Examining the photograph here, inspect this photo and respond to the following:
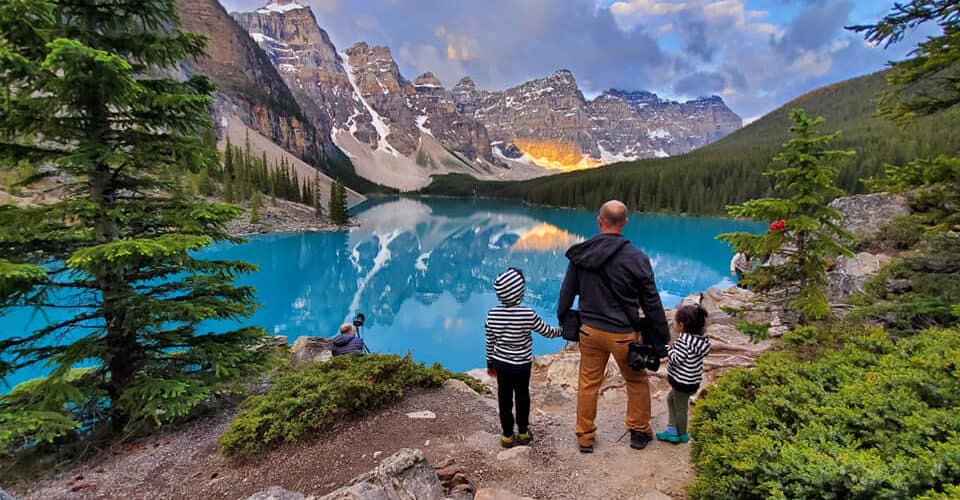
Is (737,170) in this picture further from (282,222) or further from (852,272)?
(852,272)

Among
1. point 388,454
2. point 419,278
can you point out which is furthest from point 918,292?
point 419,278

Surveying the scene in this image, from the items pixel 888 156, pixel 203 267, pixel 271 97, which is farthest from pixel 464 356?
pixel 271 97

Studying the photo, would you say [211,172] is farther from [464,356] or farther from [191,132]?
[464,356]

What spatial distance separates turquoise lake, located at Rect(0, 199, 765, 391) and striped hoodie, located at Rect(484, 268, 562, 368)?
333 centimetres

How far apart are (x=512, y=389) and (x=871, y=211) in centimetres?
1293

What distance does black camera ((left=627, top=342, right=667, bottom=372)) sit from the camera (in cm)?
331

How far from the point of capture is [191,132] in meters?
5.02

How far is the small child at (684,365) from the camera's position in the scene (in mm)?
3793

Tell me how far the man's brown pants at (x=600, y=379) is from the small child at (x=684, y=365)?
10.9 inches

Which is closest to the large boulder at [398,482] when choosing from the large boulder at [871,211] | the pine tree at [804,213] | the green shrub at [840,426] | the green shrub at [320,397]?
the green shrub at [320,397]

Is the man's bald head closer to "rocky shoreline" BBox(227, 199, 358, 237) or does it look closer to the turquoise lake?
the turquoise lake

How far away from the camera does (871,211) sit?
Result: 11.3 m

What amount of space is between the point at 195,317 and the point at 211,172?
1884 mm

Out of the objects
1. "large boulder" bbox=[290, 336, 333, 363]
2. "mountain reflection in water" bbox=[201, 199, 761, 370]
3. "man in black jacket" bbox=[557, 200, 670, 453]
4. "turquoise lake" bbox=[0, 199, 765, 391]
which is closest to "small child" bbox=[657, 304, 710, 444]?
"man in black jacket" bbox=[557, 200, 670, 453]
